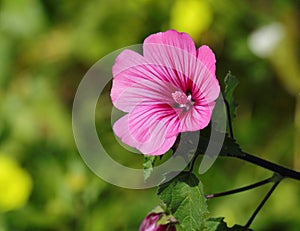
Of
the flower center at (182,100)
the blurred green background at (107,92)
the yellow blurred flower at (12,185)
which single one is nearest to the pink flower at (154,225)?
the flower center at (182,100)

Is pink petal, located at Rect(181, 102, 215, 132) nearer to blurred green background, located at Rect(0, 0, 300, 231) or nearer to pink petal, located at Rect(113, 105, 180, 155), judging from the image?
pink petal, located at Rect(113, 105, 180, 155)

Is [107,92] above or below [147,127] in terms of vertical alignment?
below

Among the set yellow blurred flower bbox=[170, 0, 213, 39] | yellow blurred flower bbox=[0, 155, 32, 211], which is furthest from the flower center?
yellow blurred flower bbox=[170, 0, 213, 39]

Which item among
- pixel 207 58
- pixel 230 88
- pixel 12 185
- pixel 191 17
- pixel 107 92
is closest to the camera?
pixel 207 58

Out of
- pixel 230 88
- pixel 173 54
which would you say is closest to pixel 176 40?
pixel 173 54

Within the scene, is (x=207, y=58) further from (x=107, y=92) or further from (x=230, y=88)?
(x=107, y=92)

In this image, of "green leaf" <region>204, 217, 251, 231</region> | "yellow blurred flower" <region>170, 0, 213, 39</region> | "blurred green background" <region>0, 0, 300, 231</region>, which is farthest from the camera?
"yellow blurred flower" <region>170, 0, 213, 39</region>

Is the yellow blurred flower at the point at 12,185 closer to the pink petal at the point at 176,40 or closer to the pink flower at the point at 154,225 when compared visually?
the pink flower at the point at 154,225
